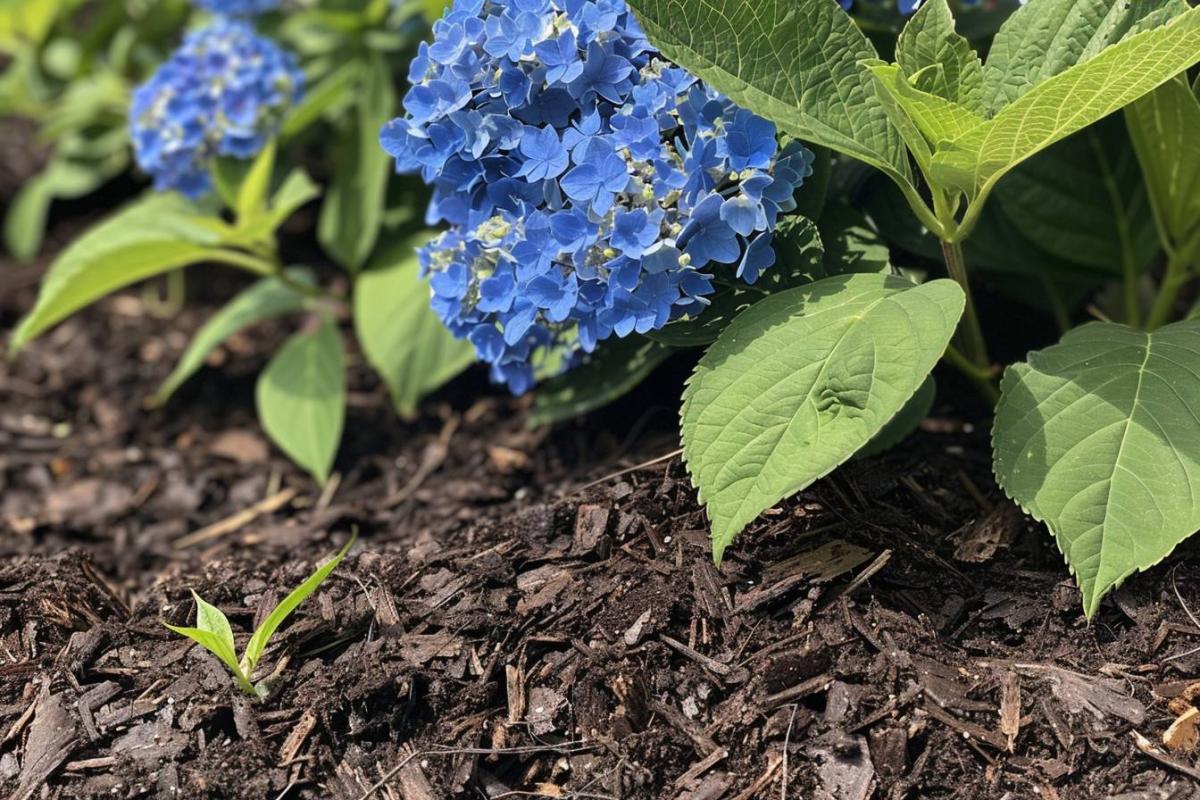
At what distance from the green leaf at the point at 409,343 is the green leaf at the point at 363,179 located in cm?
23

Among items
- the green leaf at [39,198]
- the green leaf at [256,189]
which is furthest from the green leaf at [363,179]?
the green leaf at [39,198]

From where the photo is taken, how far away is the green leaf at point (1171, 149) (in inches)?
91.3

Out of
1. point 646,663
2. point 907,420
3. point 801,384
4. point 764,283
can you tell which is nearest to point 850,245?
point 764,283

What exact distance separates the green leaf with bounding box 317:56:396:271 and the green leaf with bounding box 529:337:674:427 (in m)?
0.91

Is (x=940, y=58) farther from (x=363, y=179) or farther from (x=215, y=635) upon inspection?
(x=363, y=179)

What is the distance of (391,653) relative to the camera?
7.11 ft

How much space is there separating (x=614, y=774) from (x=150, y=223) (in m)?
2.32

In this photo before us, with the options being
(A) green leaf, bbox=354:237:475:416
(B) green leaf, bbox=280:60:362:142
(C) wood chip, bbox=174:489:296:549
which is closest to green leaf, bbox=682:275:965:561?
(A) green leaf, bbox=354:237:475:416

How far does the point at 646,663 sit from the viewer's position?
Answer: 2098mm

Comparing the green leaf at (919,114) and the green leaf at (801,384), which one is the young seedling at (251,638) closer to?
the green leaf at (801,384)

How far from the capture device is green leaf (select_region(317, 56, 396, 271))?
352 cm

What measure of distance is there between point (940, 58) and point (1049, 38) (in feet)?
0.65

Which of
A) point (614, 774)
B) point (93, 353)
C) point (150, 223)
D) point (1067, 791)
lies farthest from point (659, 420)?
point (93, 353)

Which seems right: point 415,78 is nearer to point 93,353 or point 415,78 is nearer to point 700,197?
point 700,197
